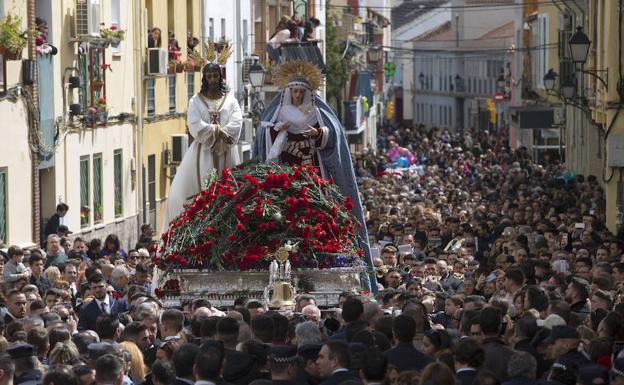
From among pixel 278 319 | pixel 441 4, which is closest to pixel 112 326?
pixel 278 319

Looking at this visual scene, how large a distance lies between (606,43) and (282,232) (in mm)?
16956

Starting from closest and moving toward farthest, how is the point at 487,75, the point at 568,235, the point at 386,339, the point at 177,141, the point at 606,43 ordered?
the point at 386,339, the point at 568,235, the point at 606,43, the point at 177,141, the point at 487,75

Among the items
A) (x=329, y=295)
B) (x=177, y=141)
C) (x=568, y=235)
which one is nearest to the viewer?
(x=329, y=295)

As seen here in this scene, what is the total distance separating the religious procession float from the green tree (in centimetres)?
5043

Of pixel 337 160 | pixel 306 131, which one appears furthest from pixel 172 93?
pixel 306 131

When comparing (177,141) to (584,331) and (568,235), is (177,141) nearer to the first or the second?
(568,235)

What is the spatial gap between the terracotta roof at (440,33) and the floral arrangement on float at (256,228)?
105m

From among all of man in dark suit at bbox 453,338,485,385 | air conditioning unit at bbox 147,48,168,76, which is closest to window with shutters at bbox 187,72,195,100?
air conditioning unit at bbox 147,48,168,76

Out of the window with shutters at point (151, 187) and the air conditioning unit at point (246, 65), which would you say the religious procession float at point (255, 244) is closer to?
the window with shutters at point (151, 187)

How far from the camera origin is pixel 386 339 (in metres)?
11.9

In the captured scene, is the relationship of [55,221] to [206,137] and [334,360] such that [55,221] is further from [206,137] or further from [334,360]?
[334,360]

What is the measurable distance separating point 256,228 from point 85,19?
15255 millimetres

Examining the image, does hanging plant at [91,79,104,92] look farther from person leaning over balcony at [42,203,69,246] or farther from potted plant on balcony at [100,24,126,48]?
A: person leaning over balcony at [42,203,69,246]

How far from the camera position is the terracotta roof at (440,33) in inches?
4745
